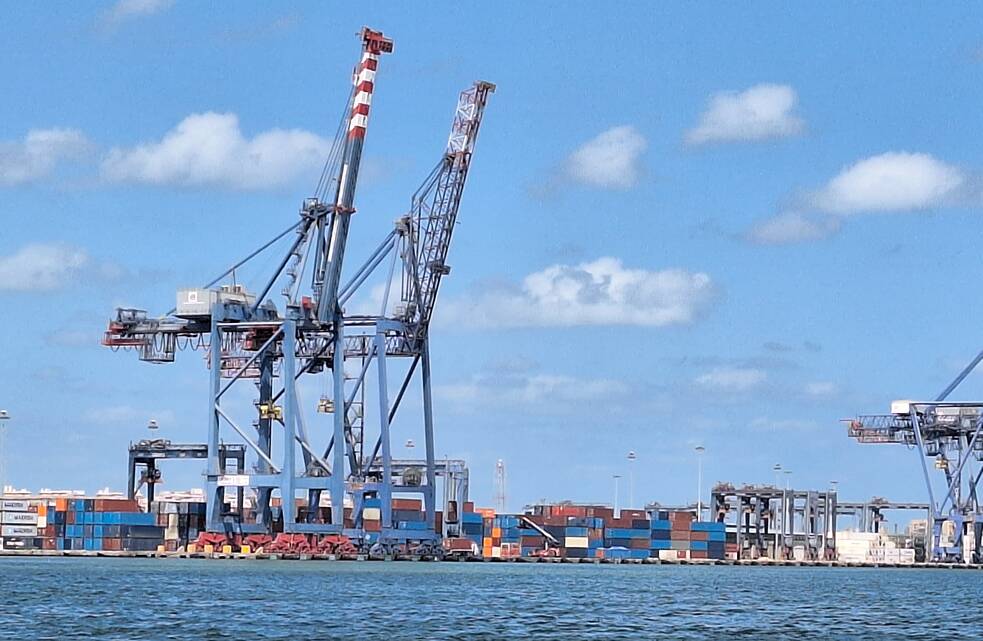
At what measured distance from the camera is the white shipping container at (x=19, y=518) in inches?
5517

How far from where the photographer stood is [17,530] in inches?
5531

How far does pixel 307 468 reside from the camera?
10531 centimetres

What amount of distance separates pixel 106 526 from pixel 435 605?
64134mm

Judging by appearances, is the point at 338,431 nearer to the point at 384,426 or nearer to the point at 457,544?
the point at 384,426

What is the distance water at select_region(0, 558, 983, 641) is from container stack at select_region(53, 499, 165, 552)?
66.6ft

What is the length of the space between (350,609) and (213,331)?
43112 mm

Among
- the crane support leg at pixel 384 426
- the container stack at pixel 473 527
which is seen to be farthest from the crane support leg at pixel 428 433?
the container stack at pixel 473 527

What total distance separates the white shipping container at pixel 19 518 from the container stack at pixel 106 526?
10722mm

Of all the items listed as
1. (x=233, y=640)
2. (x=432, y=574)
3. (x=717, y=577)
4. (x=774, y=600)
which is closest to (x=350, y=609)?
(x=233, y=640)

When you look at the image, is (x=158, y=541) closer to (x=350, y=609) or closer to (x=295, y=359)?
(x=295, y=359)

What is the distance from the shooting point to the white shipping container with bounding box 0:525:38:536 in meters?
139

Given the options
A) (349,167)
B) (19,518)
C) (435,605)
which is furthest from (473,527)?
(435,605)

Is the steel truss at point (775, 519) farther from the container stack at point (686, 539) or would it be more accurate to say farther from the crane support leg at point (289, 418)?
the crane support leg at point (289, 418)

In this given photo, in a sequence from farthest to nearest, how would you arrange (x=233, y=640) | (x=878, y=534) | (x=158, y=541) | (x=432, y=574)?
(x=878, y=534) → (x=158, y=541) → (x=432, y=574) → (x=233, y=640)
